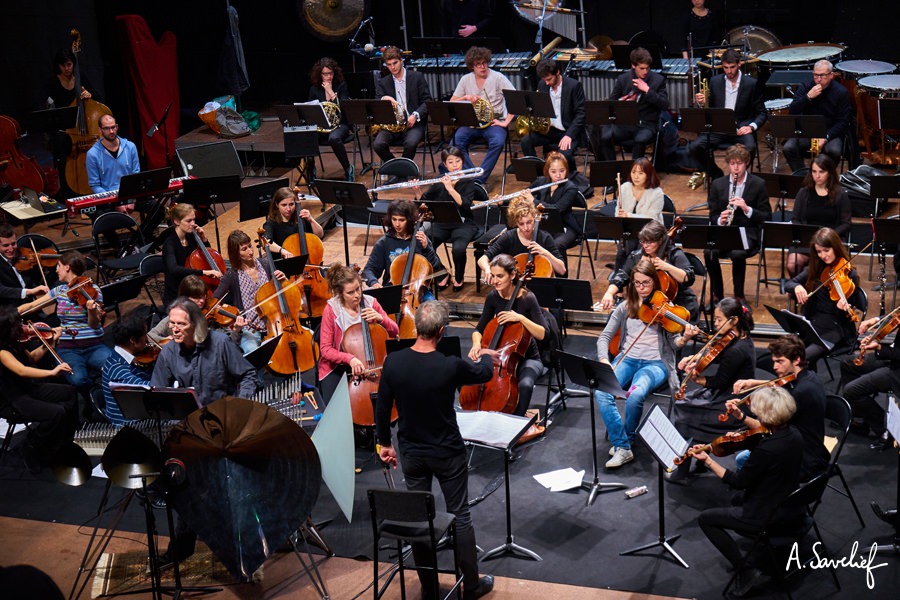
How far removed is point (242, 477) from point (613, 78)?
8374 millimetres

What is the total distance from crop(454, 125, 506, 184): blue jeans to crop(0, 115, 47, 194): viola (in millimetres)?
4357

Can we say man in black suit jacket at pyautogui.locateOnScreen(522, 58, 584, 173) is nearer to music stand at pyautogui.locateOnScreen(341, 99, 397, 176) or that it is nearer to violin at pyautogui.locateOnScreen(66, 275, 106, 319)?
music stand at pyautogui.locateOnScreen(341, 99, 397, 176)

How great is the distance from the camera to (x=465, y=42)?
11977mm

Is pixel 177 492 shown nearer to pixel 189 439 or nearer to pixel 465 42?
pixel 189 439

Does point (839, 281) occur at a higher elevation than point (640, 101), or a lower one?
lower

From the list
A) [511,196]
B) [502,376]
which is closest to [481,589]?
[502,376]

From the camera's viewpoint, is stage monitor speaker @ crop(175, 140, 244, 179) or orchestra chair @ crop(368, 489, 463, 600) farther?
stage monitor speaker @ crop(175, 140, 244, 179)

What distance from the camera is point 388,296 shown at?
7.49m

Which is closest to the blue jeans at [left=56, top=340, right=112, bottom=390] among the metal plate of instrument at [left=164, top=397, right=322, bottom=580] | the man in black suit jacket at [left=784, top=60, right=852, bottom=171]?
the metal plate of instrument at [left=164, top=397, right=322, bottom=580]

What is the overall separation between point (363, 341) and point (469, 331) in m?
2.01

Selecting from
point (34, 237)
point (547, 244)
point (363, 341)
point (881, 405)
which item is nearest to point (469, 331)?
point (547, 244)

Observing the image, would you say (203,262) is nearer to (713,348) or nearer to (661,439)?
(713,348)

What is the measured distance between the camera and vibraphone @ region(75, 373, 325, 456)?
6070 millimetres

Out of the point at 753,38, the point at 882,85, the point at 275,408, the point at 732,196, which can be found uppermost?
the point at 753,38
